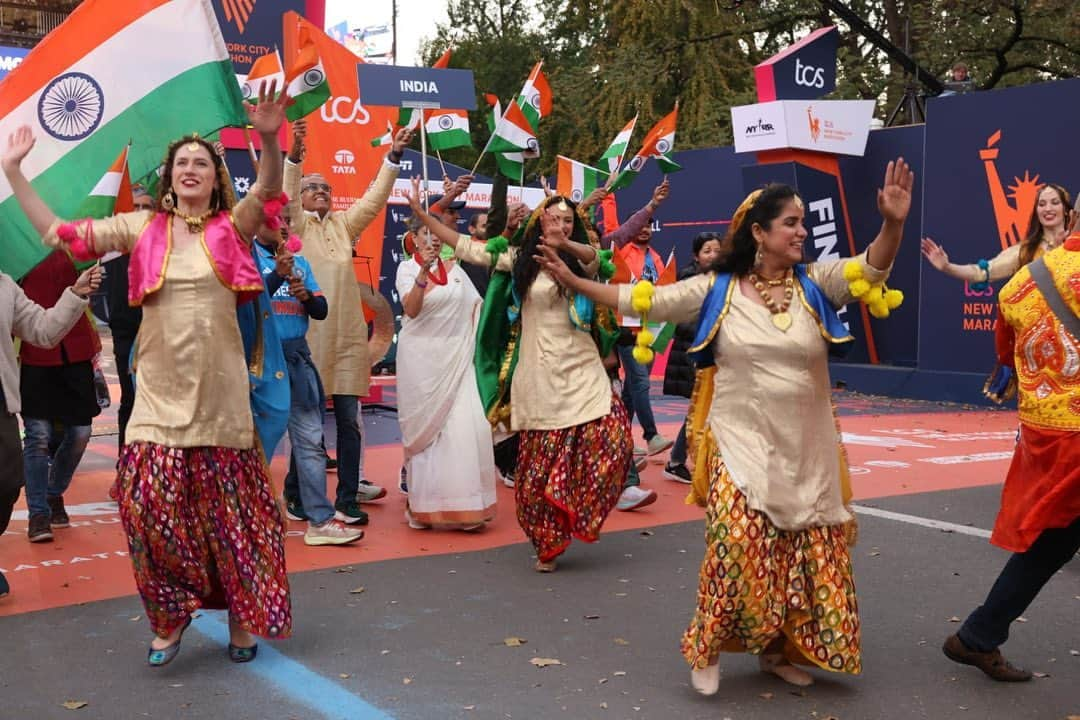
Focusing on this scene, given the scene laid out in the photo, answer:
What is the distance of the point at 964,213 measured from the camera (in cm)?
1400

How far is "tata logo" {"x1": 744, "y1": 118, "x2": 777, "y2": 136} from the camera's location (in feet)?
49.6

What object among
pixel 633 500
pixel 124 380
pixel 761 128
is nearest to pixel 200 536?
pixel 124 380

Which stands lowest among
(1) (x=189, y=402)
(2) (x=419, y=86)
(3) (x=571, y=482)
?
(3) (x=571, y=482)

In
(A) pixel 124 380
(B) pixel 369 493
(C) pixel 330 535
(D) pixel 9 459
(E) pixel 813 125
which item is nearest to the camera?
(D) pixel 9 459

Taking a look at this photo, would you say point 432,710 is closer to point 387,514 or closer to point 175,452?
point 175,452

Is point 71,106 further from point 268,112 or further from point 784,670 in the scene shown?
point 784,670

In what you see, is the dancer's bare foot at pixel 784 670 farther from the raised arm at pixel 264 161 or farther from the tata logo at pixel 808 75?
the tata logo at pixel 808 75

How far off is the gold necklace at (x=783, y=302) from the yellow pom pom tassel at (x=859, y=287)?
0.21 metres

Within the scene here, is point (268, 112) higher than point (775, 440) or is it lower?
higher

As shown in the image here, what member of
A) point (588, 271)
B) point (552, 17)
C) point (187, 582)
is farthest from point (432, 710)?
point (552, 17)

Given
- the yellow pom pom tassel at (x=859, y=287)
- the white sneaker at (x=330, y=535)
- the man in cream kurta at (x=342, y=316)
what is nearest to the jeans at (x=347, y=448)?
the man in cream kurta at (x=342, y=316)

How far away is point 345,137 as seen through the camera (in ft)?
42.9

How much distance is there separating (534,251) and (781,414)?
235 centimetres

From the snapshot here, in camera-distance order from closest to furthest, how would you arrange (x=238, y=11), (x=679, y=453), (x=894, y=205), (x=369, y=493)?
(x=894, y=205), (x=369, y=493), (x=679, y=453), (x=238, y=11)
